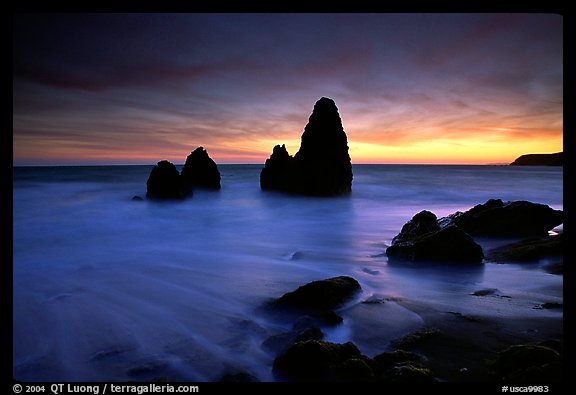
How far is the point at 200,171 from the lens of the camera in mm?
29250

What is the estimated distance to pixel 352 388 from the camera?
1882mm

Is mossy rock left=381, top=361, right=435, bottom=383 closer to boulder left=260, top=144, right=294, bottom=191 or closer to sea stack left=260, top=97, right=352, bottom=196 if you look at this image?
sea stack left=260, top=97, right=352, bottom=196

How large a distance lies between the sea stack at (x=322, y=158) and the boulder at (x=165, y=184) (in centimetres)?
806

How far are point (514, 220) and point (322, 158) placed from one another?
16.0m

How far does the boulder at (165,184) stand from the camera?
818 inches

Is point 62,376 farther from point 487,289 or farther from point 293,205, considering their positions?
point 293,205

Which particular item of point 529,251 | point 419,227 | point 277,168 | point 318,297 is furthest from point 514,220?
point 277,168

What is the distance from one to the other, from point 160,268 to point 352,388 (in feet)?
19.0

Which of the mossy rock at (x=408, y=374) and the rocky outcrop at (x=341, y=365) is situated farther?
the rocky outcrop at (x=341, y=365)

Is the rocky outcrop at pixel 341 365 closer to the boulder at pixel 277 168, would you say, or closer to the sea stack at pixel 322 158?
the sea stack at pixel 322 158

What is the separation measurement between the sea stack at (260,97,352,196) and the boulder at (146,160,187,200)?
8.06 metres

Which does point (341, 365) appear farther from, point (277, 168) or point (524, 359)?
point (277, 168)

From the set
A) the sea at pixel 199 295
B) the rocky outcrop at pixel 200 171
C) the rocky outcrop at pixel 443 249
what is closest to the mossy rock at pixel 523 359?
the sea at pixel 199 295

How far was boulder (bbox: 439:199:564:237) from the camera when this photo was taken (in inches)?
335
